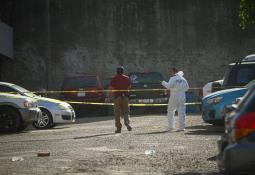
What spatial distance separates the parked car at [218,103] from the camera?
1819cm

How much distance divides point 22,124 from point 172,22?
1852 cm

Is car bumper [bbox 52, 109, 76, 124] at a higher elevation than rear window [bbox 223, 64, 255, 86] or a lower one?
lower

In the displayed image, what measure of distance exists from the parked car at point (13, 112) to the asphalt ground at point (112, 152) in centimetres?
51

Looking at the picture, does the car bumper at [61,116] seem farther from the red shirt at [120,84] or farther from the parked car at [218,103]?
the parked car at [218,103]

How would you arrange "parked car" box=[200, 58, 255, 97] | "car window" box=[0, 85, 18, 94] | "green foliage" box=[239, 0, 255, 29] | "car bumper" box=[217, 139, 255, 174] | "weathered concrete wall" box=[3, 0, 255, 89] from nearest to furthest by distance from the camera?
"car bumper" box=[217, 139, 255, 174] < "green foliage" box=[239, 0, 255, 29] < "parked car" box=[200, 58, 255, 97] < "car window" box=[0, 85, 18, 94] < "weathered concrete wall" box=[3, 0, 255, 89]

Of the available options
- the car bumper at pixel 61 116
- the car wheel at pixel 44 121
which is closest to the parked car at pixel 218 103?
the car bumper at pixel 61 116

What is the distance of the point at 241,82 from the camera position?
64.0ft

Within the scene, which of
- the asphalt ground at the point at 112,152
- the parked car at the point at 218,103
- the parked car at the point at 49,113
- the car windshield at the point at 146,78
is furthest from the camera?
the car windshield at the point at 146,78

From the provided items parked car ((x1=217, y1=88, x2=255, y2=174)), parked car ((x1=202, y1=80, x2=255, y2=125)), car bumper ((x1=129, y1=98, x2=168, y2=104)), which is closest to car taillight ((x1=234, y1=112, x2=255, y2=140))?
parked car ((x1=217, y1=88, x2=255, y2=174))

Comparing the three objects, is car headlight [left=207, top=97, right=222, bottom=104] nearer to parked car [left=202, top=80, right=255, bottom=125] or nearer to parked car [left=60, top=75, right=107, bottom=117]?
parked car [left=202, top=80, right=255, bottom=125]

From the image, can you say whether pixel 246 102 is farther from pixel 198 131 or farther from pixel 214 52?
pixel 214 52

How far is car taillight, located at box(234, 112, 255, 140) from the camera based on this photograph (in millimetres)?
8219

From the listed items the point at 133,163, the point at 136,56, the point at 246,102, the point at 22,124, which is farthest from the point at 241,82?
the point at 136,56

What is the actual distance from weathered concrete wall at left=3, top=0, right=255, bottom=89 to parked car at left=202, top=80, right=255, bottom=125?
18706mm
